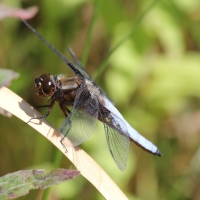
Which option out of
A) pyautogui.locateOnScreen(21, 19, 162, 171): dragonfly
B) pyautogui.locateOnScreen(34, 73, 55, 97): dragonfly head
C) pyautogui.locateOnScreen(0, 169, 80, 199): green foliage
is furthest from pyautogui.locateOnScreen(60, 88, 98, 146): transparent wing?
pyautogui.locateOnScreen(0, 169, 80, 199): green foliage

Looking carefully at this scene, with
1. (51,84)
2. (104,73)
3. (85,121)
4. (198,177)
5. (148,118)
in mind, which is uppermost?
(51,84)

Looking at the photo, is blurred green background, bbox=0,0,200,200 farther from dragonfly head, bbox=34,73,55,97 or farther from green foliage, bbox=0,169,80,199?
green foliage, bbox=0,169,80,199

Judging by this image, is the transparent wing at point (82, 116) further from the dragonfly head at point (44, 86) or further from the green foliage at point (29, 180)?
the green foliage at point (29, 180)

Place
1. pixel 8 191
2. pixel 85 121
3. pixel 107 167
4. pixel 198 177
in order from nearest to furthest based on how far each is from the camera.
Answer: pixel 8 191, pixel 85 121, pixel 107 167, pixel 198 177

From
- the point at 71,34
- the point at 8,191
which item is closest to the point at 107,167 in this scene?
the point at 71,34

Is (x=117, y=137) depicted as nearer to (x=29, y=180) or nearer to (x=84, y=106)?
(x=84, y=106)

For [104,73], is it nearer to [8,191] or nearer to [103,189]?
[103,189]
